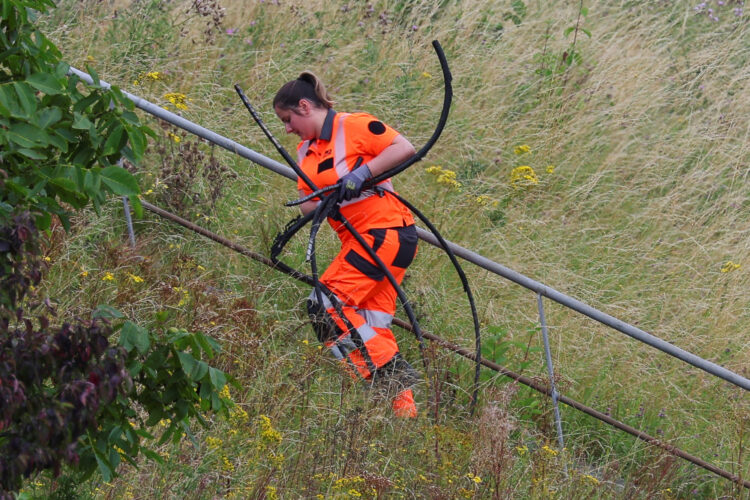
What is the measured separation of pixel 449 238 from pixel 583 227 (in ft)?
4.25

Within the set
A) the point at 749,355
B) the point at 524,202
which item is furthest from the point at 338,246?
the point at 749,355

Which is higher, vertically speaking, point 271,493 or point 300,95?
point 300,95

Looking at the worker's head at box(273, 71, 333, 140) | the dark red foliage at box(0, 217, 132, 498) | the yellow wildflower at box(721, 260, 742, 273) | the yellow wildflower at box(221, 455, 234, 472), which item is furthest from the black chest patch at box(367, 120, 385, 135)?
the yellow wildflower at box(721, 260, 742, 273)

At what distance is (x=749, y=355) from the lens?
281 inches

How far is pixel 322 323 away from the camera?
17.2 ft

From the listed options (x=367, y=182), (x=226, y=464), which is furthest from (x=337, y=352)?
(x=226, y=464)

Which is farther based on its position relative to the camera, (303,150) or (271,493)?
(303,150)

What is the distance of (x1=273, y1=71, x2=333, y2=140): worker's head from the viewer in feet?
17.2

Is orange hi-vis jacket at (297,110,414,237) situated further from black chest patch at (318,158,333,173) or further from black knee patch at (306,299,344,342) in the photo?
black knee patch at (306,299,344,342)

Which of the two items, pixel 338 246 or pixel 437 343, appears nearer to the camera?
pixel 437 343

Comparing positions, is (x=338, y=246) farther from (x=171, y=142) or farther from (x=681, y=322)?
(x=681, y=322)

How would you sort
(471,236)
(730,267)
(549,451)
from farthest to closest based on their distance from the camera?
(471,236) → (730,267) → (549,451)

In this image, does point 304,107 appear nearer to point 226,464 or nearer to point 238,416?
point 238,416

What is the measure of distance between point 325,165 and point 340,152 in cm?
11
